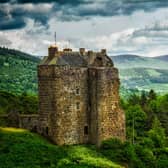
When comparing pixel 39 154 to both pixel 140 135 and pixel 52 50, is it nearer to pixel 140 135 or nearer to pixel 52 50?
pixel 52 50

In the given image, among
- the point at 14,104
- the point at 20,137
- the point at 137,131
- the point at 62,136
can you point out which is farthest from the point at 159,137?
the point at 14,104

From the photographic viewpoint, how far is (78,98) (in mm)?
64625

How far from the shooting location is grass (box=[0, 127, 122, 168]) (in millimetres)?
56156

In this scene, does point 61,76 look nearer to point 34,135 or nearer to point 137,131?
point 34,135

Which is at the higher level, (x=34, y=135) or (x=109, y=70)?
(x=109, y=70)

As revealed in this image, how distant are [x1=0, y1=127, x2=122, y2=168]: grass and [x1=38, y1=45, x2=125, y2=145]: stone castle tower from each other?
258cm

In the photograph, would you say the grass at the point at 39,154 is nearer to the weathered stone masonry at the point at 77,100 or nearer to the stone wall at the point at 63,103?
the stone wall at the point at 63,103

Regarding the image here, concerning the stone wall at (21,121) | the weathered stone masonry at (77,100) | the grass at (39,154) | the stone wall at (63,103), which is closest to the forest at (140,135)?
the weathered stone masonry at (77,100)

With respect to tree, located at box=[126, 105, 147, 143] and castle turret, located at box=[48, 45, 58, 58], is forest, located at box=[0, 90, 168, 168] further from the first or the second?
castle turret, located at box=[48, 45, 58, 58]

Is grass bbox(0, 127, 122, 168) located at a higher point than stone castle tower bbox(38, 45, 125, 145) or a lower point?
lower

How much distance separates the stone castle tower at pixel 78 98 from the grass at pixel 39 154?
258 centimetres

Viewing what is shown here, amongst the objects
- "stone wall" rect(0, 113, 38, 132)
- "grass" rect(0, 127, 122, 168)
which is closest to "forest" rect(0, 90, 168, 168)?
"grass" rect(0, 127, 122, 168)

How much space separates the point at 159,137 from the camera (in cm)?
7625

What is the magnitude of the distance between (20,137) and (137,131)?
32.8 metres
